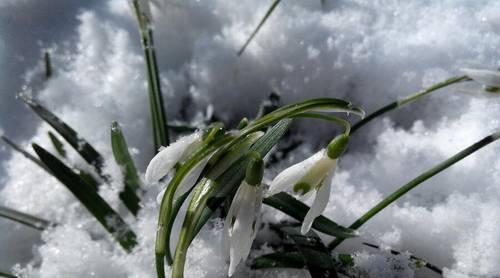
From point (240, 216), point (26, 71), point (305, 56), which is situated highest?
point (26, 71)

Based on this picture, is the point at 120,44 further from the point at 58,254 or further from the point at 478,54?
the point at 478,54

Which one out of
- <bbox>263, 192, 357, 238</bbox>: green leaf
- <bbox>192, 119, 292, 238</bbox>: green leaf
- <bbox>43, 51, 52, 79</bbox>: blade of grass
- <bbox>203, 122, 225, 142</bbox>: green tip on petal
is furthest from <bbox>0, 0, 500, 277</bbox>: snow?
<bbox>203, 122, 225, 142</bbox>: green tip on petal

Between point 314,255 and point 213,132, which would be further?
point 314,255

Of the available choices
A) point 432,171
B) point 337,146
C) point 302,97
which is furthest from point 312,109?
point 302,97

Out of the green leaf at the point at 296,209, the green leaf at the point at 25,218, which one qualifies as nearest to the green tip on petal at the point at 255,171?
the green leaf at the point at 296,209

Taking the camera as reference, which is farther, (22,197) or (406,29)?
(406,29)

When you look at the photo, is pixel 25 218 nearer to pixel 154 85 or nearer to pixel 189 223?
pixel 154 85

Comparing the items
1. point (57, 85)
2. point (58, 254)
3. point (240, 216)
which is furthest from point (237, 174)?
point (57, 85)
